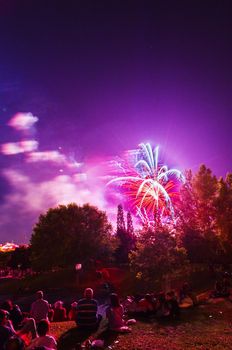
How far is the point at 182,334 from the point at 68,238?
60.6 m

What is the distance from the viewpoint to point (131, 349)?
600 inches

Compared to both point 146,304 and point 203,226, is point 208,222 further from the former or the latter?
point 146,304

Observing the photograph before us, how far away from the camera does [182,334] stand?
59.5 ft

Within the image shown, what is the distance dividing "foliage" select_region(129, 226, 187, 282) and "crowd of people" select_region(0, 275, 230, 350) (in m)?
13.5

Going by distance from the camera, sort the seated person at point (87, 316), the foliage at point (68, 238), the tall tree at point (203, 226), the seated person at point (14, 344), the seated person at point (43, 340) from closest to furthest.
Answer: the seated person at point (14, 344) < the seated person at point (43, 340) < the seated person at point (87, 316) < the tall tree at point (203, 226) < the foliage at point (68, 238)

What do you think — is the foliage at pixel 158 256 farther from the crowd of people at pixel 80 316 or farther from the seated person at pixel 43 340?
the seated person at pixel 43 340

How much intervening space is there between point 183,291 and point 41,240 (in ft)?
178

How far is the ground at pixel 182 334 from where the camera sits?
15938 millimetres

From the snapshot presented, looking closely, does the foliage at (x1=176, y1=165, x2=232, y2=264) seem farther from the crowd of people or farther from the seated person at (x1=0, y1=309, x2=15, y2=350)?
the seated person at (x1=0, y1=309, x2=15, y2=350)

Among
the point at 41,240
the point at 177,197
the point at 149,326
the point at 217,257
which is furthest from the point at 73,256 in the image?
the point at 149,326

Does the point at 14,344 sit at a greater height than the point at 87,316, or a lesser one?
lesser

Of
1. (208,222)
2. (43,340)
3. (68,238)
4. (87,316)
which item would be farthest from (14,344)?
(68,238)

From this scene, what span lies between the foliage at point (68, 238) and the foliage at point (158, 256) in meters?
34.7

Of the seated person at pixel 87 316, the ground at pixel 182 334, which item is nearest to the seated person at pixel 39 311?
the ground at pixel 182 334
